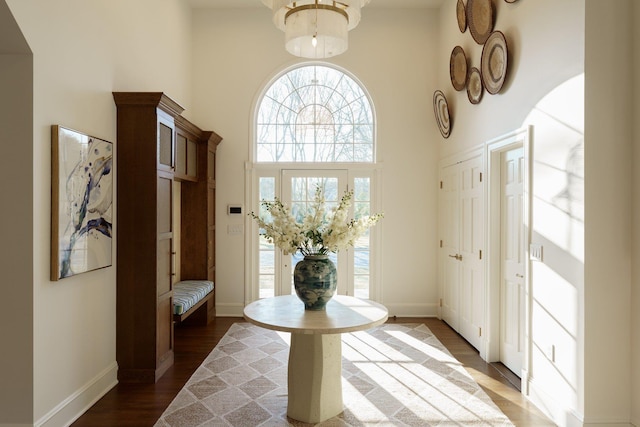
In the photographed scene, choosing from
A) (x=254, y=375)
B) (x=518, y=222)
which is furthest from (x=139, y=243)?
(x=518, y=222)

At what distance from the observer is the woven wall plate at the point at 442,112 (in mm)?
5352

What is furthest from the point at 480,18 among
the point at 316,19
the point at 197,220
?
the point at 197,220

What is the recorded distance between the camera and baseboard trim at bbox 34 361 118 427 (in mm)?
2811

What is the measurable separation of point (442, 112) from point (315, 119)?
65.8 inches

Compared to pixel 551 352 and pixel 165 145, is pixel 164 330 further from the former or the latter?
pixel 551 352

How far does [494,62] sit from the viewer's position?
13.2 ft

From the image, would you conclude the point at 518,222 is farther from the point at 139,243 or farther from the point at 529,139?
the point at 139,243

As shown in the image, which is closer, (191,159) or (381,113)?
(191,159)

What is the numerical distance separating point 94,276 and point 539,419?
3.38 metres

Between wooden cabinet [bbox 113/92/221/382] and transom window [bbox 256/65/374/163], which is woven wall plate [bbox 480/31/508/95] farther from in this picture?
wooden cabinet [bbox 113/92/221/382]

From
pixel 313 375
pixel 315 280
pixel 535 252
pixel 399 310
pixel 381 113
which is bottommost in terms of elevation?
pixel 399 310

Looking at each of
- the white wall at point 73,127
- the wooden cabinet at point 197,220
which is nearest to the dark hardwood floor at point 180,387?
the white wall at point 73,127

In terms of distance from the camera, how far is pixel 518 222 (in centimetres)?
380

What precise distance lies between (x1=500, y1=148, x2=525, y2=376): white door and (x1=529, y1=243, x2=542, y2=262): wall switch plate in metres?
0.28
